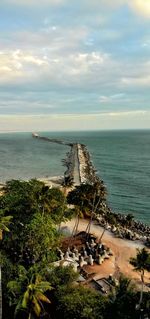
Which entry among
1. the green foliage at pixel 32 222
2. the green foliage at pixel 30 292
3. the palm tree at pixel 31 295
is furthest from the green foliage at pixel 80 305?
the green foliage at pixel 32 222

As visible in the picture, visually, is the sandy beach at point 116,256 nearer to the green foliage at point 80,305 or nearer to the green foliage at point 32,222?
the green foliage at point 32,222

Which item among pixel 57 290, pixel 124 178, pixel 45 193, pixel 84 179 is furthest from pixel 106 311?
pixel 124 178

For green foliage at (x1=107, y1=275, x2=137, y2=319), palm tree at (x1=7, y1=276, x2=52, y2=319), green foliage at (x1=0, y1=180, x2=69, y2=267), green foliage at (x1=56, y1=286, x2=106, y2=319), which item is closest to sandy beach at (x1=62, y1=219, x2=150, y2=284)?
green foliage at (x1=0, y1=180, x2=69, y2=267)

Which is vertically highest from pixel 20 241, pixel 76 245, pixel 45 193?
pixel 45 193

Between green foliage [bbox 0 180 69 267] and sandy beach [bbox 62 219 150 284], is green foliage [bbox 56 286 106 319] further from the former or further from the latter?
A: sandy beach [bbox 62 219 150 284]

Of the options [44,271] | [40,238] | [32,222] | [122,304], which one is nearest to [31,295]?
[44,271]

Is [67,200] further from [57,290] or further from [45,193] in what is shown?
[57,290]
